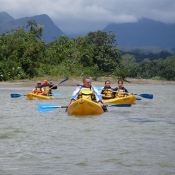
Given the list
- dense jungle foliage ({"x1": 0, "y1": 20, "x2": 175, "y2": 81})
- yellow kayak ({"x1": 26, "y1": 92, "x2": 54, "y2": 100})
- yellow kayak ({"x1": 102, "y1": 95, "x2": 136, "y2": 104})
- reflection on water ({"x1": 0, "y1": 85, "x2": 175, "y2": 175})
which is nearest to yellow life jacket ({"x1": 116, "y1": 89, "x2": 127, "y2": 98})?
yellow kayak ({"x1": 102, "y1": 95, "x2": 136, "y2": 104})

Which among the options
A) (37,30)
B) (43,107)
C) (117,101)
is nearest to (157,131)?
(43,107)

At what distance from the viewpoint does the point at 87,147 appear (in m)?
6.99

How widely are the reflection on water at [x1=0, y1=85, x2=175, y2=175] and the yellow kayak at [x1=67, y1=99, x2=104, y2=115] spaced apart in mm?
785

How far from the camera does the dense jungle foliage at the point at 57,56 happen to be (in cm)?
4478

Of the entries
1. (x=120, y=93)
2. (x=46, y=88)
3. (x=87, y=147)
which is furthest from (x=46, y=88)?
(x=87, y=147)

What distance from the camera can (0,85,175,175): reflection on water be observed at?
555cm

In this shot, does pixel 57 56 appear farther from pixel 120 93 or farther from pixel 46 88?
pixel 120 93

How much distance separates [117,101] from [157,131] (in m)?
6.78

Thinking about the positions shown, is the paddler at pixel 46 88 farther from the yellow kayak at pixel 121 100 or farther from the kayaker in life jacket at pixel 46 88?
the yellow kayak at pixel 121 100

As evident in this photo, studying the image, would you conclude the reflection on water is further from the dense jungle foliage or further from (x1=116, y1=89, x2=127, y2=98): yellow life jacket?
the dense jungle foliage

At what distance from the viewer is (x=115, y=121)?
36.1ft

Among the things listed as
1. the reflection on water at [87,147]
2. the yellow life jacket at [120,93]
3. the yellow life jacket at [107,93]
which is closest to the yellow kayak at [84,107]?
the reflection on water at [87,147]

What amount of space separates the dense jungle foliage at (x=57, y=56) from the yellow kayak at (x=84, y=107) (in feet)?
99.4

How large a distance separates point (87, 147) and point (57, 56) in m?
46.3
